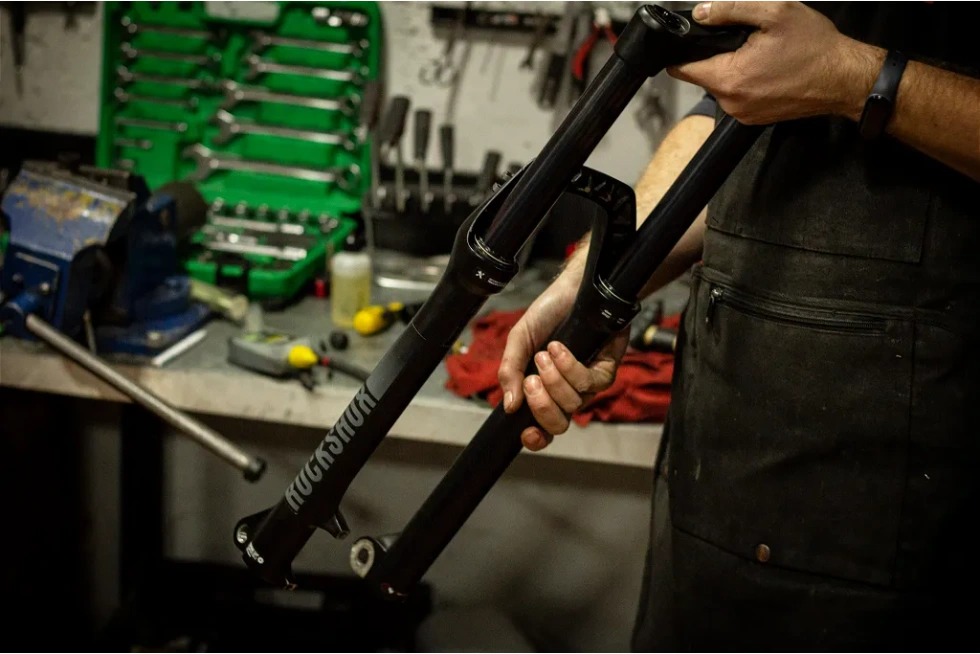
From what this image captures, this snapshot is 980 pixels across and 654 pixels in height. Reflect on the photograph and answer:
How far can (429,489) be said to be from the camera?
1.50 metres

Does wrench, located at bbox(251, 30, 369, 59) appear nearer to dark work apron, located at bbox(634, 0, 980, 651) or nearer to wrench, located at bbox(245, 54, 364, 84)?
wrench, located at bbox(245, 54, 364, 84)

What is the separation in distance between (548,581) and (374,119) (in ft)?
2.94

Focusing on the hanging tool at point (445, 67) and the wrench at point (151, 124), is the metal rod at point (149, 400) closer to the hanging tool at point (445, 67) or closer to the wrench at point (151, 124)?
the wrench at point (151, 124)

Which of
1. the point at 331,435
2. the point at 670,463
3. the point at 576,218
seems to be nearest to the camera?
the point at 331,435

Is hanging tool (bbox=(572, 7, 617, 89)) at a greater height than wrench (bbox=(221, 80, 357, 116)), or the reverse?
hanging tool (bbox=(572, 7, 617, 89))

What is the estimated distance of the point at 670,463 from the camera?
0.85 meters

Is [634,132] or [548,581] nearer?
[548,581]

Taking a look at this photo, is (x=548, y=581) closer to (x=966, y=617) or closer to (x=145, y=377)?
(x=145, y=377)

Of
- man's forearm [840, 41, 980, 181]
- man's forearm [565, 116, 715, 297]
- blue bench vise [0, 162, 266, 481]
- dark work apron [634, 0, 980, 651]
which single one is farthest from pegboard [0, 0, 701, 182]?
man's forearm [840, 41, 980, 181]

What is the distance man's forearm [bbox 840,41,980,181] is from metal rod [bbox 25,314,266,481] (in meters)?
0.75

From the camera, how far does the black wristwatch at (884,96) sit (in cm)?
A: 63

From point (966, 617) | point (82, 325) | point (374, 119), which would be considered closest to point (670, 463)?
point (966, 617)

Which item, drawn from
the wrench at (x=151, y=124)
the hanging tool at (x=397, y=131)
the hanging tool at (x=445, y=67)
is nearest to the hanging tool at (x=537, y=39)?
the hanging tool at (x=445, y=67)

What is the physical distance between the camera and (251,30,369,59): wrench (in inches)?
65.9
